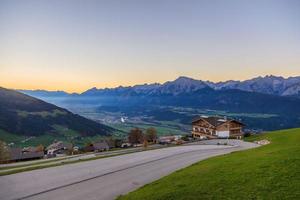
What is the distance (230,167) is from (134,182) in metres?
7.68

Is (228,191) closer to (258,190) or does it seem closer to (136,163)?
(258,190)

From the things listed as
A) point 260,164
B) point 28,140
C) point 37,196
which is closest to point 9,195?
point 37,196

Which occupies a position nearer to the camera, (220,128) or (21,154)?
(220,128)

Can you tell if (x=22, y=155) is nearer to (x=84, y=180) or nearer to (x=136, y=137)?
(x=136, y=137)

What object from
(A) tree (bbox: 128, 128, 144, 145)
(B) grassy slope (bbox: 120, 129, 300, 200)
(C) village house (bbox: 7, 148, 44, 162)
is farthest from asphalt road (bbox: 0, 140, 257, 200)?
(A) tree (bbox: 128, 128, 144, 145)

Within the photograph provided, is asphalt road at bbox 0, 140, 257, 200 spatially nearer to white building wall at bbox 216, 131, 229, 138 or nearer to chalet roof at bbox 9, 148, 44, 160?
white building wall at bbox 216, 131, 229, 138

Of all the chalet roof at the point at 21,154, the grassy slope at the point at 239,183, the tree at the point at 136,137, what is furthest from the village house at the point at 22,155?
the grassy slope at the point at 239,183

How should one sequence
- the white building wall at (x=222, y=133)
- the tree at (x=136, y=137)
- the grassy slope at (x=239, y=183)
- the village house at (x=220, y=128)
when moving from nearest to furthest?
1. the grassy slope at (x=239, y=183)
2. the white building wall at (x=222, y=133)
3. the village house at (x=220, y=128)
4. the tree at (x=136, y=137)

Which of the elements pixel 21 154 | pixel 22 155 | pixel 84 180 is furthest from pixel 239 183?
pixel 21 154

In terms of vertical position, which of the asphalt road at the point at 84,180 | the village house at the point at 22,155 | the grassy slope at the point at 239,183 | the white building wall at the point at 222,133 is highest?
the white building wall at the point at 222,133

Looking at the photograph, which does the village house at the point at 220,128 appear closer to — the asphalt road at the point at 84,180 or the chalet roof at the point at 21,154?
the chalet roof at the point at 21,154

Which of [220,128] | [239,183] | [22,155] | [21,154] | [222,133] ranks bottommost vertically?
[22,155]

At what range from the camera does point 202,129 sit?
305 feet

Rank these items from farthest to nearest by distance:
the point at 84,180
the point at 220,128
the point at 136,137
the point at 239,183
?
the point at 136,137
the point at 220,128
the point at 84,180
the point at 239,183
